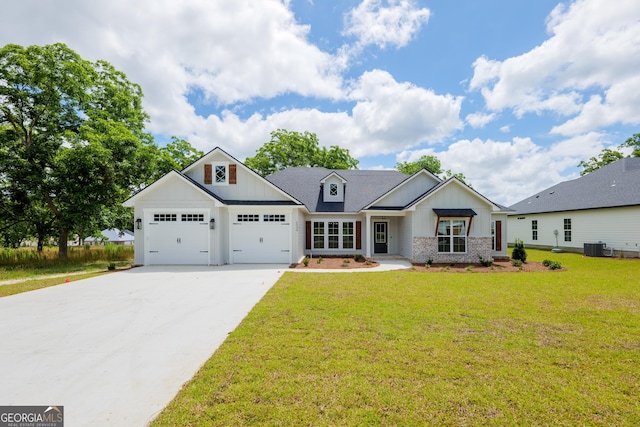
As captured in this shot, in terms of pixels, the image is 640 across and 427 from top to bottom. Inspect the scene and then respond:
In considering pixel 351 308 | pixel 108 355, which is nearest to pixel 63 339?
pixel 108 355

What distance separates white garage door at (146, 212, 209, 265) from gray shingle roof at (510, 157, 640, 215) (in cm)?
2525

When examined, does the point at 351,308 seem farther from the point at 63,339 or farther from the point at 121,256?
the point at 121,256

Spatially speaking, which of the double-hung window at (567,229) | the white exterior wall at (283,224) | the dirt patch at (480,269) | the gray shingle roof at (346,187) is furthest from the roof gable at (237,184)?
the double-hung window at (567,229)

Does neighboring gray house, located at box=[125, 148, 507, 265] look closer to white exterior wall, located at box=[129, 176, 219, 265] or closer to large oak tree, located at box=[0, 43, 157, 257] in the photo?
white exterior wall, located at box=[129, 176, 219, 265]

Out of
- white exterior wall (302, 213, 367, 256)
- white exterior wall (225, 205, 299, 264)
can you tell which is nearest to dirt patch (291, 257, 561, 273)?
white exterior wall (225, 205, 299, 264)

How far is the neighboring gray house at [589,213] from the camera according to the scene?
18.2 m

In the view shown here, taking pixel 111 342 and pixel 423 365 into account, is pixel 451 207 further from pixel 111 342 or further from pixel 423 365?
pixel 111 342

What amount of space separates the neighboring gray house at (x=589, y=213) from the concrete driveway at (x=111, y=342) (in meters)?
20.5

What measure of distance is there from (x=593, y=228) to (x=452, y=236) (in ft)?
42.1

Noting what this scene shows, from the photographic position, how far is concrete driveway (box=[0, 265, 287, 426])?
341 centimetres

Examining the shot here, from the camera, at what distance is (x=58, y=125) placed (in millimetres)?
18750

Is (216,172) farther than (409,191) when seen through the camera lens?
No

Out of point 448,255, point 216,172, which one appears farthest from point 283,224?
point 448,255

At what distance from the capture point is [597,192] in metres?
21.4
